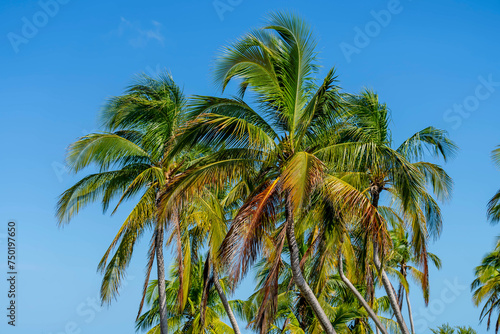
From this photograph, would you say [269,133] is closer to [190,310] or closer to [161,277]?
[161,277]

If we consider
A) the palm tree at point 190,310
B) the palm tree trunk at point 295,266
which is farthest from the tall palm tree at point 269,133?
the palm tree at point 190,310

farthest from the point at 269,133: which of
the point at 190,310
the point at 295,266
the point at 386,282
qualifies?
the point at 190,310

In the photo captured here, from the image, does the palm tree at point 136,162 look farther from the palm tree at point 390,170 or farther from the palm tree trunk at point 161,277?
the palm tree at point 390,170

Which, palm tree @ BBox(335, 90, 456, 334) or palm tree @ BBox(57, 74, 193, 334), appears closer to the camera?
palm tree @ BBox(335, 90, 456, 334)

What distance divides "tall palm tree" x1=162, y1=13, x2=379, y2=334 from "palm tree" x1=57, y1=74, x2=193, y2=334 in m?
4.24

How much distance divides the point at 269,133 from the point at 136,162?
6010mm

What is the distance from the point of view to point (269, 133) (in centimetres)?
1274

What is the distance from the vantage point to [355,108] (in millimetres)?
15250

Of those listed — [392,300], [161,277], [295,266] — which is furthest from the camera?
[161,277]

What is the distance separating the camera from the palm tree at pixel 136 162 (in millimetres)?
16453

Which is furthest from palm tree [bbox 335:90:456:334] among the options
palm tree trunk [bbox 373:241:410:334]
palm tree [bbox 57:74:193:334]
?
palm tree [bbox 57:74:193:334]

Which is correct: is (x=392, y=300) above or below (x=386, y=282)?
below

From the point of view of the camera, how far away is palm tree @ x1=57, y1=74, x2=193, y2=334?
16.5 meters

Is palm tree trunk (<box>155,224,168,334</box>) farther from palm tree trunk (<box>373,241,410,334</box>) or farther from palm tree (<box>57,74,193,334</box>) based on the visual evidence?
palm tree trunk (<box>373,241,410,334</box>)
